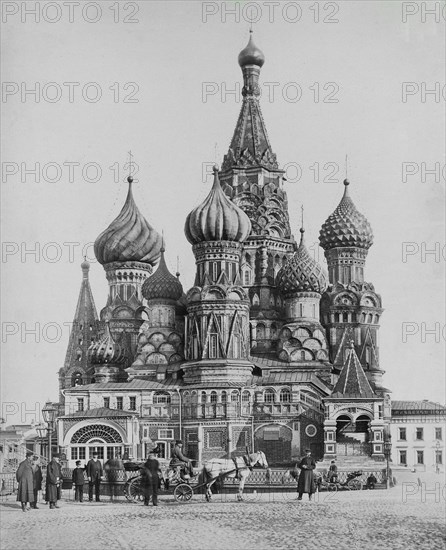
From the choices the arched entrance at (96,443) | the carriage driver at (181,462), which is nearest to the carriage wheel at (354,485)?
the carriage driver at (181,462)

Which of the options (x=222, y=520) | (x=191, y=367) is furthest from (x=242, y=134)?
(x=222, y=520)

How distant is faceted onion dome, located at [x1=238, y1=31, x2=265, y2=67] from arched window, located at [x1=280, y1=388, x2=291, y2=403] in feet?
62.1

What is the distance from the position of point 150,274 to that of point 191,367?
10735 millimetres

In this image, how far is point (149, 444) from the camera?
51938 millimetres

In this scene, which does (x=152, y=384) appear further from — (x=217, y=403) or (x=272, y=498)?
(x=272, y=498)

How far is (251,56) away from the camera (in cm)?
6003

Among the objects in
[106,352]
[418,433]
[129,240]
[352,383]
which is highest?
[129,240]

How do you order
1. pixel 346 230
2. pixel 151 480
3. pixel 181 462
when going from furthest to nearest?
pixel 346 230
pixel 181 462
pixel 151 480

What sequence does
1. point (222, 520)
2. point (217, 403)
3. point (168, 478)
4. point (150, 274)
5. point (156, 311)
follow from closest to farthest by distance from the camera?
point (222, 520)
point (168, 478)
point (217, 403)
point (156, 311)
point (150, 274)

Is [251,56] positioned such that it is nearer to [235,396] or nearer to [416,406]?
[235,396]

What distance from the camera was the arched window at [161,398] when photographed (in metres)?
53.2

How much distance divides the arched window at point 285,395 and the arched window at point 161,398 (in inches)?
218

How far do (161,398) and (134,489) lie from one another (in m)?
26.9

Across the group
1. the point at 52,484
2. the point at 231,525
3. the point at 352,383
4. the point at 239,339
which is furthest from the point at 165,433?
the point at 231,525
